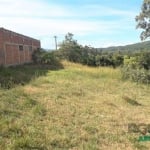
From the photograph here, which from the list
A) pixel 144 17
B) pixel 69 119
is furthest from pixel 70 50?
pixel 69 119

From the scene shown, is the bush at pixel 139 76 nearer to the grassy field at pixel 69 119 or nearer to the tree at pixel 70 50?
the grassy field at pixel 69 119

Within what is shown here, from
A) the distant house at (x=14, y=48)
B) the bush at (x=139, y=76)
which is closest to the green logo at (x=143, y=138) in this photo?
the bush at (x=139, y=76)

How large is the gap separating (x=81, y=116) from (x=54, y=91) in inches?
196

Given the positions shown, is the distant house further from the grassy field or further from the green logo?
the green logo

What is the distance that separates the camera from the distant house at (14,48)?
26066 mm

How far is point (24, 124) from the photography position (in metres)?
9.21

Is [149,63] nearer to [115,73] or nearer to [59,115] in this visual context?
[115,73]

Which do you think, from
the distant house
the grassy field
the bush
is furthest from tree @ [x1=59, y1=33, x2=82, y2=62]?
the grassy field

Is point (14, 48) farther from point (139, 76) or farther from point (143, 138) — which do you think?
point (143, 138)

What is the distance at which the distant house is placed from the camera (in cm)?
2607

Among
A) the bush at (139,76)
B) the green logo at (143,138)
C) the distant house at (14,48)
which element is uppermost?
the distant house at (14,48)

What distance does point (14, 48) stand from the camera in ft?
97.6

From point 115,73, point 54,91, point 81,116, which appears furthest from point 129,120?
point 115,73

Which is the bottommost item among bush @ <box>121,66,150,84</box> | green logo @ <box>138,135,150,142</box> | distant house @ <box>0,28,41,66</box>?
green logo @ <box>138,135,150,142</box>
